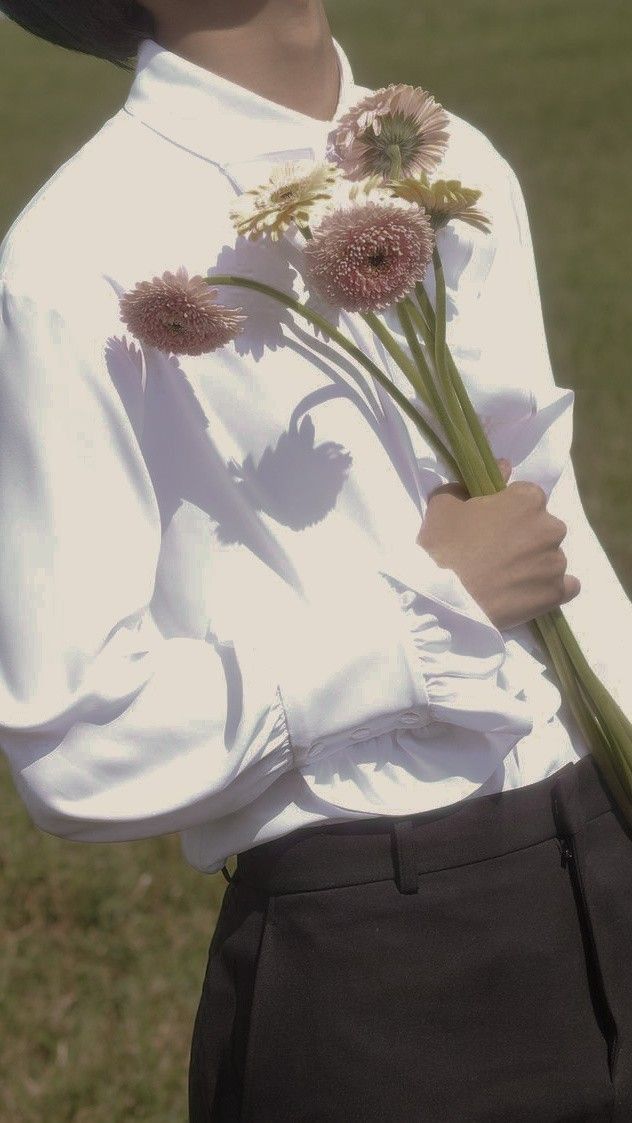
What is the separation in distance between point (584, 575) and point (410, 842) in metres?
0.40

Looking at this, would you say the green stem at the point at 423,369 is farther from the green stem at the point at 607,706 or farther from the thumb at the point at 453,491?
the green stem at the point at 607,706

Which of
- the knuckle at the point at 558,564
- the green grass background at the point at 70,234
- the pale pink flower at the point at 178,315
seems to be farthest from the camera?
the green grass background at the point at 70,234

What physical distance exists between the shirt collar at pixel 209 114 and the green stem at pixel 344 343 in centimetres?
16

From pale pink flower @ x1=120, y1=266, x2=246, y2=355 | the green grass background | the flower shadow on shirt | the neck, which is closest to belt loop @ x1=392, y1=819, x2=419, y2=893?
the flower shadow on shirt

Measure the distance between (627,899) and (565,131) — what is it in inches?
481

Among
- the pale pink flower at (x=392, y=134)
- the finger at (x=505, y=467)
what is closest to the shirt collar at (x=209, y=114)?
the pale pink flower at (x=392, y=134)

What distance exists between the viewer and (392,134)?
4.81ft

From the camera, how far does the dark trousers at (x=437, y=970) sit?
5.04ft

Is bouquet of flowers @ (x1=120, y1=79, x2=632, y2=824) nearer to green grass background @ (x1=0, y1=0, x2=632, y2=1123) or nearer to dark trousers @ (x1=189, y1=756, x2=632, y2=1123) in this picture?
dark trousers @ (x1=189, y1=756, x2=632, y2=1123)

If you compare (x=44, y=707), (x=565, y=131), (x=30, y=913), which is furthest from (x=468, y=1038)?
(x=565, y=131)

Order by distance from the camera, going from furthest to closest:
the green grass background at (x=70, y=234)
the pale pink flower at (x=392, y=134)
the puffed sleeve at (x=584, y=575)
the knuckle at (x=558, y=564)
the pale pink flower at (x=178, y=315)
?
the green grass background at (x=70, y=234), the puffed sleeve at (x=584, y=575), the knuckle at (x=558, y=564), the pale pink flower at (x=392, y=134), the pale pink flower at (x=178, y=315)

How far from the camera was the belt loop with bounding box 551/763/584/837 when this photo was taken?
1579mm

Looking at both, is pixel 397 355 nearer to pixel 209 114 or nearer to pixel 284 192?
pixel 284 192

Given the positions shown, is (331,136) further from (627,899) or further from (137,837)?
(627,899)
